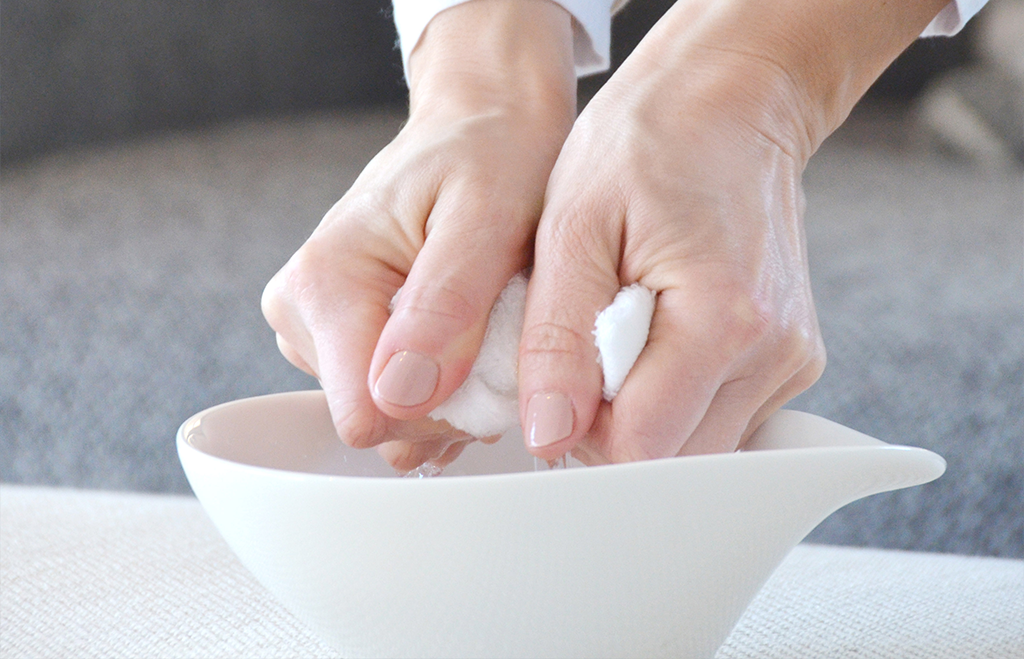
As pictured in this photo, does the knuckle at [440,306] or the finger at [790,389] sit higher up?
the knuckle at [440,306]

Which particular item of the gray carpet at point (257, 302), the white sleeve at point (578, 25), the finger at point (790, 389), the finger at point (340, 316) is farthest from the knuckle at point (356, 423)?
the gray carpet at point (257, 302)

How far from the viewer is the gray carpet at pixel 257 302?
1059 millimetres

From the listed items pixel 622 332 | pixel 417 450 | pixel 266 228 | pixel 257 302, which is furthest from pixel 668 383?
pixel 266 228

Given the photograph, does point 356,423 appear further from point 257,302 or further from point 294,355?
point 257,302

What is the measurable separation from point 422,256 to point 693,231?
0.09 metres

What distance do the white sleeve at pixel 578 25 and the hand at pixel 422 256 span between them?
62 mm

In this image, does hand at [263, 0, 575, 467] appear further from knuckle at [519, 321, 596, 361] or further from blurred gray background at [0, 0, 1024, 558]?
blurred gray background at [0, 0, 1024, 558]

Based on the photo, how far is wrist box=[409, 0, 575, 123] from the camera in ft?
1.42

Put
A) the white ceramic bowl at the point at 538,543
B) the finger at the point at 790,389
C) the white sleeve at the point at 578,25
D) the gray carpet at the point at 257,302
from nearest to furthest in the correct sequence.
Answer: the white ceramic bowl at the point at 538,543, the finger at the point at 790,389, the white sleeve at the point at 578,25, the gray carpet at the point at 257,302

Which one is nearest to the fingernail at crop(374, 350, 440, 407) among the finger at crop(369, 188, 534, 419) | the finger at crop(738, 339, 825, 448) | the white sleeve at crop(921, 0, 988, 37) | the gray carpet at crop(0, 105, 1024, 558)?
the finger at crop(369, 188, 534, 419)

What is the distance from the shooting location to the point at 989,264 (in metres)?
1.42

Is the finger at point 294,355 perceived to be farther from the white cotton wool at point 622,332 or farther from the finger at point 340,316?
the white cotton wool at point 622,332

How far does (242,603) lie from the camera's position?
40cm

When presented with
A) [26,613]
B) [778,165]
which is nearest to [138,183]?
[26,613]
